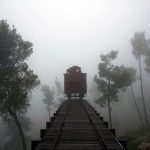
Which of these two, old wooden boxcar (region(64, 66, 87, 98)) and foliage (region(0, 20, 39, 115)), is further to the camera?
old wooden boxcar (region(64, 66, 87, 98))

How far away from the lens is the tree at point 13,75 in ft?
72.2

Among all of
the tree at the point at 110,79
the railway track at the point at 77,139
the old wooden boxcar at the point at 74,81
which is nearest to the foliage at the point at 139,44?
the tree at the point at 110,79

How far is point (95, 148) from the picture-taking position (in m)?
8.75

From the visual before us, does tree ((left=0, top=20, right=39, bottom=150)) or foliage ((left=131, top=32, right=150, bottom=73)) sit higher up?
foliage ((left=131, top=32, right=150, bottom=73))

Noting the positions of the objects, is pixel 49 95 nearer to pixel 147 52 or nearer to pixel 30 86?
pixel 147 52

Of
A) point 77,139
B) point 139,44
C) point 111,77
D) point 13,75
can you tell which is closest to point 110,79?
point 111,77

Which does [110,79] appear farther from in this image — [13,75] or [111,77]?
[13,75]

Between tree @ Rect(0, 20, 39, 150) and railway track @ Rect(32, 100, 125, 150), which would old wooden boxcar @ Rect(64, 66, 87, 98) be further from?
railway track @ Rect(32, 100, 125, 150)

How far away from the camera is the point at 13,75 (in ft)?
74.0

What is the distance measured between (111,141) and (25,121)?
39.0 m

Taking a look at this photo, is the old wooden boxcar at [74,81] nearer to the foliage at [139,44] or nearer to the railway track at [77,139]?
the foliage at [139,44]

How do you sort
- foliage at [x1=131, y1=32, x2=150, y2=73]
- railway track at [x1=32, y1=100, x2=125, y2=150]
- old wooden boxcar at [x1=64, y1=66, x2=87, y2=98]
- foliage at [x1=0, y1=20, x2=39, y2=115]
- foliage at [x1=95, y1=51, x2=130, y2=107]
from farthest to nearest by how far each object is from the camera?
1. foliage at [x1=131, y1=32, x2=150, y2=73]
2. foliage at [x1=95, y1=51, x2=130, y2=107]
3. old wooden boxcar at [x1=64, y1=66, x2=87, y2=98]
4. foliage at [x1=0, y1=20, x2=39, y2=115]
5. railway track at [x1=32, y1=100, x2=125, y2=150]

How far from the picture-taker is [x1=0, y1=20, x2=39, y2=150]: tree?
72.2 ft

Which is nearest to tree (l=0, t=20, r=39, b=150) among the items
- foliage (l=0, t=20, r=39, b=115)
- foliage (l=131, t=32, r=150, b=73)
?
foliage (l=0, t=20, r=39, b=115)
